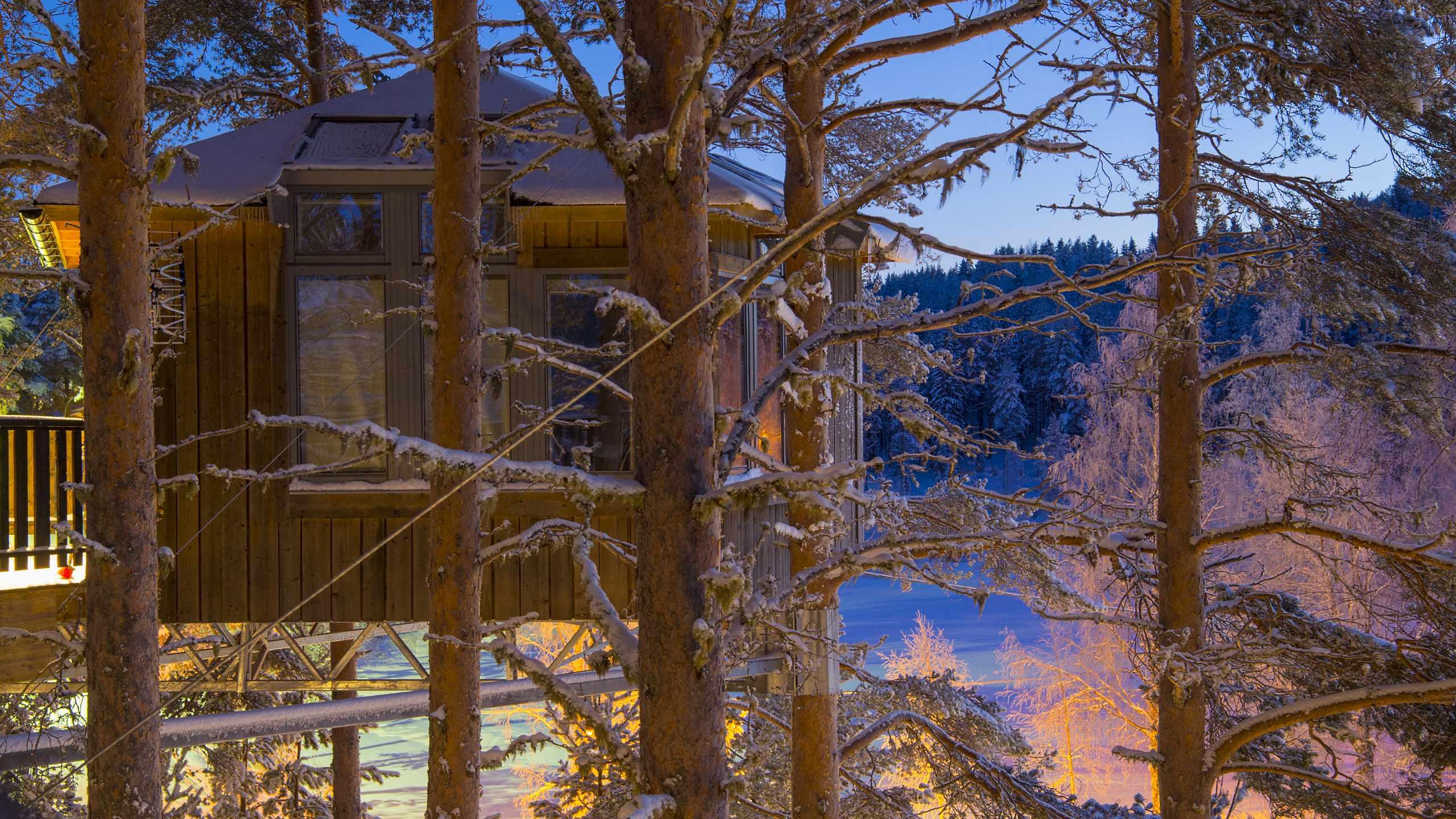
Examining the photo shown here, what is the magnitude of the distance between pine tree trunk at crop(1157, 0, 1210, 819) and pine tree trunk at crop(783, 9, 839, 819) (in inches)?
89.6

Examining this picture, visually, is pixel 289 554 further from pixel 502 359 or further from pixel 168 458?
pixel 502 359

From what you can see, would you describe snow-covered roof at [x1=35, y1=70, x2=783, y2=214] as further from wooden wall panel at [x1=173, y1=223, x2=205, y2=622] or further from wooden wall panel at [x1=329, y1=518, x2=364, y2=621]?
wooden wall panel at [x1=329, y1=518, x2=364, y2=621]

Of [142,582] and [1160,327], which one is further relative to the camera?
[1160,327]

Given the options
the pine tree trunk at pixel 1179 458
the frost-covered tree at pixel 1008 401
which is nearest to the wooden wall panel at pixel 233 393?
the pine tree trunk at pixel 1179 458

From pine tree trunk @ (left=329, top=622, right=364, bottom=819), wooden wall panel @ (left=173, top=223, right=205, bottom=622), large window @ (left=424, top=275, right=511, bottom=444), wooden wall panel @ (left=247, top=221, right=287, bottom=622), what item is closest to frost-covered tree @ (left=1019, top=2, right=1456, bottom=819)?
large window @ (left=424, top=275, right=511, bottom=444)

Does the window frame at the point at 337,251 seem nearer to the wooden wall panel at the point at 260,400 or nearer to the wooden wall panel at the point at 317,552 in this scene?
the wooden wall panel at the point at 260,400

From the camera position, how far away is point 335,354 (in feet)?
25.7

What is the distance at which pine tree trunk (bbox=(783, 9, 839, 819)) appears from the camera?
6.29 m

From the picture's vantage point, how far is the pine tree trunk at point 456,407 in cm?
568

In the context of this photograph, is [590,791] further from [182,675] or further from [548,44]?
[548,44]

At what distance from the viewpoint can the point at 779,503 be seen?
339 inches

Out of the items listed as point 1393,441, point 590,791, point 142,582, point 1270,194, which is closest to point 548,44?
point 142,582

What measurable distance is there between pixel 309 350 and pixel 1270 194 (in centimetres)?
707

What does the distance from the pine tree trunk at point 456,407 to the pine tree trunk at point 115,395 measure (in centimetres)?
145
